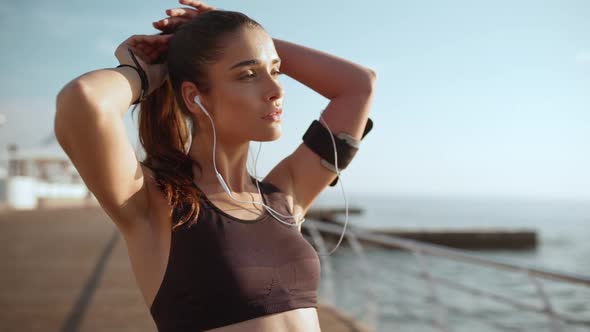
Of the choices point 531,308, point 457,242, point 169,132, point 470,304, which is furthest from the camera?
point 457,242

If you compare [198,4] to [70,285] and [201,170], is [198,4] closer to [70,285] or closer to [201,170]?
[201,170]

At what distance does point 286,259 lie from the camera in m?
1.36

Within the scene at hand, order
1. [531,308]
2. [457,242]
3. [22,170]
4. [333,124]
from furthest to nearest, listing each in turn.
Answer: [457,242], [22,170], [531,308], [333,124]

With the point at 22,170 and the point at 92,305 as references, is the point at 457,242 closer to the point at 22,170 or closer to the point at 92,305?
the point at 22,170

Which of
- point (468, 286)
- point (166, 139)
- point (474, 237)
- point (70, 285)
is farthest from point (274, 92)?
point (474, 237)

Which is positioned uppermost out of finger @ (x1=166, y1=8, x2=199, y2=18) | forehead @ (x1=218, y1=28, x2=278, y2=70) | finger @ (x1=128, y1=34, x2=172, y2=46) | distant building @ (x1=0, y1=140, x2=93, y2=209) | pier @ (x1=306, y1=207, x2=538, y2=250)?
finger @ (x1=166, y1=8, x2=199, y2=18)

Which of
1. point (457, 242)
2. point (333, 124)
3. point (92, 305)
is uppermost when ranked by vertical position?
point (333, 124)

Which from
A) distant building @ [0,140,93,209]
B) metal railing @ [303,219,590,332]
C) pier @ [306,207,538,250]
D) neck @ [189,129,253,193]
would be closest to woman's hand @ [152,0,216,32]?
neck @ [189,129,253,193]

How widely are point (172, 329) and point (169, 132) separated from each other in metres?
0.57

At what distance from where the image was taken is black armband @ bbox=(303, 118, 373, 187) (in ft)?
5.48

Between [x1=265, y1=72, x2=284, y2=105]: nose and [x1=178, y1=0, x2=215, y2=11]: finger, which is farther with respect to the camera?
[x1=178, y1=0, x2=215, y2=11]: finger

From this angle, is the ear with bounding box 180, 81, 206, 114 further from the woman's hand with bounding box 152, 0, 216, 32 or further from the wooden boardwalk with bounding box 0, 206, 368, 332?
the wooden boardwalk with bounding box 0, 206, 368, 332

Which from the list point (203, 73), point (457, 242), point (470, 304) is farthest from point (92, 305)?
point (457, 242)

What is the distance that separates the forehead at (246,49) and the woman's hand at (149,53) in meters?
0.18
